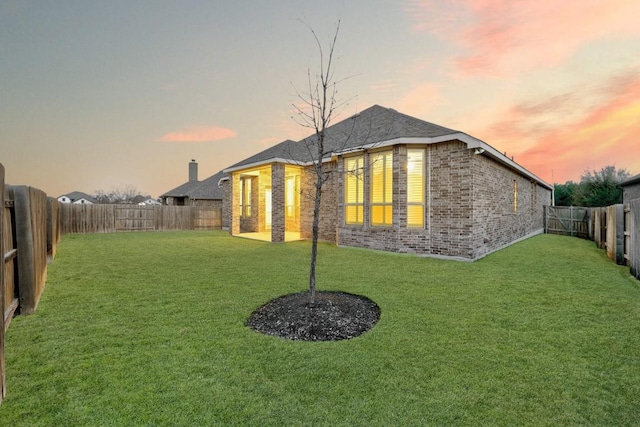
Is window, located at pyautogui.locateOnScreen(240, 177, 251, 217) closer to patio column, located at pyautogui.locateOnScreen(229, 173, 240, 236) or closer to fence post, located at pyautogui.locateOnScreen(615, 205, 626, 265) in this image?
patio column, located at pyautogui.locateOnScreen(229, 173, 240, 236)

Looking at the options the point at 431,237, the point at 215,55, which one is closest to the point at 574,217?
the point at 431,237

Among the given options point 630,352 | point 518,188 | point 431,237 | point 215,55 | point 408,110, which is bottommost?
point 630,352

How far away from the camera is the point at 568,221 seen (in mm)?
18109

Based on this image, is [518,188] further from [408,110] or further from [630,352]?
[630,352]

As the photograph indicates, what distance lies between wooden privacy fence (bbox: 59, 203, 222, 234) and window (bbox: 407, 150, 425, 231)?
17527 mm

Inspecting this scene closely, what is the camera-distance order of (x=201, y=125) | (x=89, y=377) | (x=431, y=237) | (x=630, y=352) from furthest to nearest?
1. (x=201, y=125)
2. (x=431, y=237)
3. (x=630, y=352)
4. (x=89, y=377)

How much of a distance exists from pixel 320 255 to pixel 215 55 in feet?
30.9

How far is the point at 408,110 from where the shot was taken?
554 inches

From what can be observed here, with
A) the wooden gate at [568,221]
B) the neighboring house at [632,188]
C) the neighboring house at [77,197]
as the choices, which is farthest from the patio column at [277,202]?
the neighboring house at [77,197]

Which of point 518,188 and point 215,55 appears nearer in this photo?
point 215,55

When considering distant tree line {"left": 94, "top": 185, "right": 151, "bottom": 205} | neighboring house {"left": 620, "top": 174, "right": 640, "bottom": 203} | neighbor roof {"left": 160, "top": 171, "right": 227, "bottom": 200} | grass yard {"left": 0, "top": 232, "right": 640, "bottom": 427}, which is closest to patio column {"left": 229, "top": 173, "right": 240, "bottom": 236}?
grass yard {"left": 0, "top": 232, "right": 640, "bottom": 427}

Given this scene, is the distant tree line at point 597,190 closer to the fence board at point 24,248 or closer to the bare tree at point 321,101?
the bare tree at point 321,101

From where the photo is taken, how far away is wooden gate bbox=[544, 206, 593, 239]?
664 inches

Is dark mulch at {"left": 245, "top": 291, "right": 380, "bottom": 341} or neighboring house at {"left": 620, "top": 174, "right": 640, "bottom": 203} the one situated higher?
neighboring house at {"left": 620, "top": 174, "right": 640, "bottom": 203}
